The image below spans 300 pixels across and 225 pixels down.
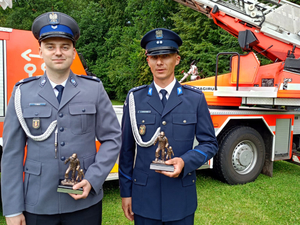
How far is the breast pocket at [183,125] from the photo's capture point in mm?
1842

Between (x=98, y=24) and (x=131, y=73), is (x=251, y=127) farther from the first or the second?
(x=98, y=24)

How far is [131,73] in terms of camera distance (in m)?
20.0

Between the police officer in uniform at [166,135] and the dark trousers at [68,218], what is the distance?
0.95ft

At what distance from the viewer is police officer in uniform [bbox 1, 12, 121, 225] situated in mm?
1555

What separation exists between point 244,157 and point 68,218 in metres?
3.65

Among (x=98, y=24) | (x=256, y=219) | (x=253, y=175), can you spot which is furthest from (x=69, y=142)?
(x=98, y=24)

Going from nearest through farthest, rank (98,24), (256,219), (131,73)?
1. (256,219)
2. (131,73)
3. (98,24)

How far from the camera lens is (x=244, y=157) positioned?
4656mm

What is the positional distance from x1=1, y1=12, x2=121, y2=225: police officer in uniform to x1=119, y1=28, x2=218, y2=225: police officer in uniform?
0.30 m

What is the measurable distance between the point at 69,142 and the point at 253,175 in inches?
154

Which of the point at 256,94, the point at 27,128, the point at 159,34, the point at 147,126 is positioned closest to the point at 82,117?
the point at 27,128

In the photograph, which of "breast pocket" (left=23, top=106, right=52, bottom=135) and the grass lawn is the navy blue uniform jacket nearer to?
"breast pocket" (left=23, top=106, right=52, bottom=135)

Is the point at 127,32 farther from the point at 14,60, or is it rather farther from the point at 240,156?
the point at 14,60

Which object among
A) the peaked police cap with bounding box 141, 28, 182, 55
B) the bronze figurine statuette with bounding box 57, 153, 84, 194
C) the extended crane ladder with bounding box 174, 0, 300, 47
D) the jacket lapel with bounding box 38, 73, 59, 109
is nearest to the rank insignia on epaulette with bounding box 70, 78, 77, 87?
the jacket lapel with bounding box 38, 73, 59, 109
